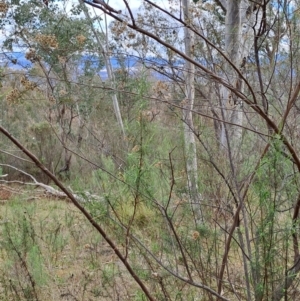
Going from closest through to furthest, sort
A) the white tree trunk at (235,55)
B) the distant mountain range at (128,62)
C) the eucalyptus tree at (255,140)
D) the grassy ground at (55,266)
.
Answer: the eucalyptus tree at (255,140)
the distant mountain range at (128,62)
the white tree trunk at (235,55)
the grassy ground at (55,266)

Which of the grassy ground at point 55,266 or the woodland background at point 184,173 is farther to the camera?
the grassy ground at point 55,266

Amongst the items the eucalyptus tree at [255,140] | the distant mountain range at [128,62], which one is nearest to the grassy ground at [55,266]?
the distant mountain range at [128,62]

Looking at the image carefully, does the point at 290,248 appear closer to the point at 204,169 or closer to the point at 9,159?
the point at 204,169

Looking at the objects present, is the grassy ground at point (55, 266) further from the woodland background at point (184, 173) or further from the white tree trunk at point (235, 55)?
the white tree trunk at point (235, 55)

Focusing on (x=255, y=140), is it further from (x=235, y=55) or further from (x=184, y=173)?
(x=235, y=55)

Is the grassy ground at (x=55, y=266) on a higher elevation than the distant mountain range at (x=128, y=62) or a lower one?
lower

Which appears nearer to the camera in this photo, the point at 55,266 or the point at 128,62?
the point at 128,62

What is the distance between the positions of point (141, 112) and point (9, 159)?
7892mm

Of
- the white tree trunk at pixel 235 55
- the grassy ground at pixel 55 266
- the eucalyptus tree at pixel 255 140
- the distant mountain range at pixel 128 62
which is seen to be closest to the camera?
the eucalyptus tree at pixel 255 140

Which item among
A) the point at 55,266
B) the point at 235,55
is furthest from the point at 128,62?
the point at 55,266

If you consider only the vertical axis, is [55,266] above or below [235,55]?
below

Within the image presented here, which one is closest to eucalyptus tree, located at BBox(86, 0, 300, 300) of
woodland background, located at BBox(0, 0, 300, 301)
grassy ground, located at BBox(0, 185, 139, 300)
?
woodland background, located at BBox(0, 0, 300, 301)

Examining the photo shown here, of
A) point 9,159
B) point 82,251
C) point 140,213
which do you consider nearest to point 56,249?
point 82,251

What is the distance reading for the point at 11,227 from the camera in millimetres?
3291
